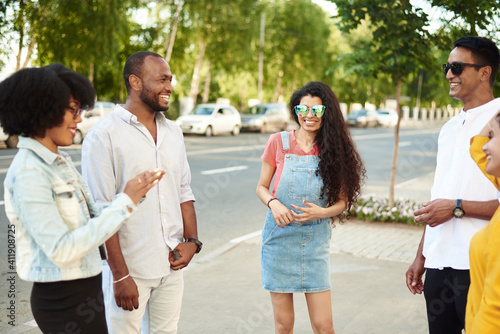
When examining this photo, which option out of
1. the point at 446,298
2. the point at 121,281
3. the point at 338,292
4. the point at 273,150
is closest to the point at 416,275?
the point at 446,298

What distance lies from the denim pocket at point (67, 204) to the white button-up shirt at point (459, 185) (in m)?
1.69

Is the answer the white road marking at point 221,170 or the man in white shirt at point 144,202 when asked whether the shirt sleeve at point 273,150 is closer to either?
the man in white shirt at point 144,202

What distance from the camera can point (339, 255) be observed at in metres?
6.32

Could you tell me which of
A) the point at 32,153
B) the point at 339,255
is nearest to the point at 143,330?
the point at 32,153

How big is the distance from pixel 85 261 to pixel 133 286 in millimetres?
472

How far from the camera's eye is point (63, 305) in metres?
2.07

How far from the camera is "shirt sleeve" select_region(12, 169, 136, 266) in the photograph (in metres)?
1.86

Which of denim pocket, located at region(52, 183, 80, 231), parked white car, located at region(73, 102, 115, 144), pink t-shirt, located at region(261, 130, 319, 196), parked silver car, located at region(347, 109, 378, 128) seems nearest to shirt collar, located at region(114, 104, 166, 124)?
denim pocket, located at region(52, 183, 80, 231)

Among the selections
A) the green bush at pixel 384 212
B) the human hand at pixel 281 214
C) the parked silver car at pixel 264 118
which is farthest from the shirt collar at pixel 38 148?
the parked silver car at pixel 264 118

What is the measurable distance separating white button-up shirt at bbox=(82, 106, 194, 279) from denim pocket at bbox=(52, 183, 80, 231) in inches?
18.8

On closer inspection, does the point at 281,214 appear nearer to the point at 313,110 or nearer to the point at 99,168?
the point at 313,110

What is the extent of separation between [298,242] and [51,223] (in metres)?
1.59

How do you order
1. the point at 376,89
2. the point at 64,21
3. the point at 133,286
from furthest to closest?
the point at 376,89, the point at 64,21, the point at 133,286

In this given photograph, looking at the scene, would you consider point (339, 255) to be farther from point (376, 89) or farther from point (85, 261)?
point (376, 89)
